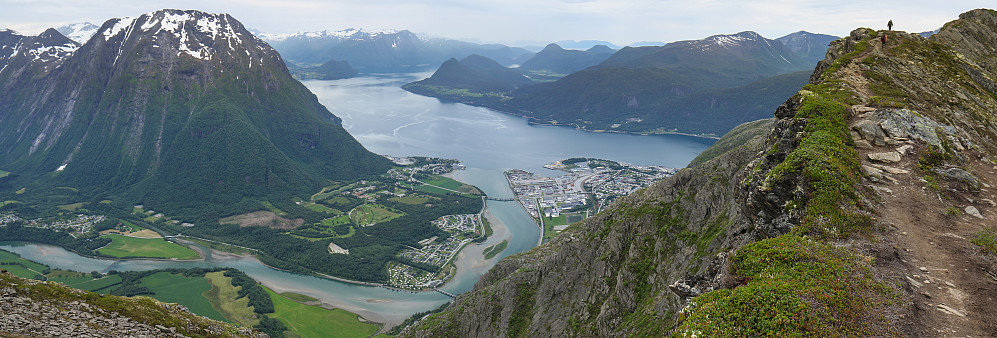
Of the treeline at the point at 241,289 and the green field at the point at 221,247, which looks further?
the green field at the point at 221,247

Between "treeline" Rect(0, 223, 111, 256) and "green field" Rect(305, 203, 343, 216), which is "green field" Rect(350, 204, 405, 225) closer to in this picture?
"green field" Rect(305, 203, 343, 216)

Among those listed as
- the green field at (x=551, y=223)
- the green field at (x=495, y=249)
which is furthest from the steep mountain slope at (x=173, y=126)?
the green field at (x=551, y=223)

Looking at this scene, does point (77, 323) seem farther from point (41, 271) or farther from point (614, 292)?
point (41, 271)

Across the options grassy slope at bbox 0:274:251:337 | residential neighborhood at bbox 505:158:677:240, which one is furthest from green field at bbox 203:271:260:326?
residential neighborhood at bbox 505:158:677:240

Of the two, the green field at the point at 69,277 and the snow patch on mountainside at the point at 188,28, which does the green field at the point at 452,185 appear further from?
the snow patch on mountainside at the point at 188,28

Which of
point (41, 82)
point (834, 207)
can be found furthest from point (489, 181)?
point (41, 82)

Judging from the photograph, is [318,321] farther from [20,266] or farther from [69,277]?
[20,266]
